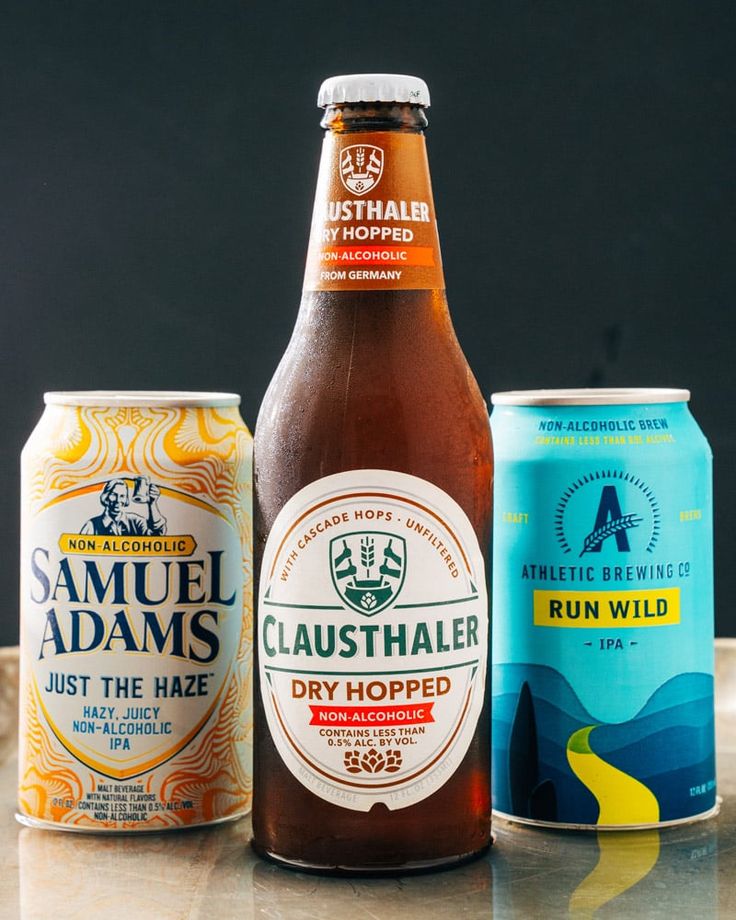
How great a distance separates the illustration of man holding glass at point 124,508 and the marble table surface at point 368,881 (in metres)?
0.19

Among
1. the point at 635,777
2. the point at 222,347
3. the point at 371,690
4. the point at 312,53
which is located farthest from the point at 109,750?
the point at 312,53

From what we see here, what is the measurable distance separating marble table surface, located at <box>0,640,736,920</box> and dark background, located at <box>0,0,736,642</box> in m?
0.58

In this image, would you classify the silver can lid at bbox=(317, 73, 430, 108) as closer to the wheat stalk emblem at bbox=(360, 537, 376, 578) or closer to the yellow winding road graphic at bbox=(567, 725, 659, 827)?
the wheat stalk emblem at bbox=(360, 537, 376, 578)

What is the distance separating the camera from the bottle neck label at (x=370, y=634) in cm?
79

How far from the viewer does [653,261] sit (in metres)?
1.39

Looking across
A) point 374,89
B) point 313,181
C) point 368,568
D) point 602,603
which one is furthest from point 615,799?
point 313,181

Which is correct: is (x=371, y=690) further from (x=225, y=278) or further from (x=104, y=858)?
(x=225, y=278)

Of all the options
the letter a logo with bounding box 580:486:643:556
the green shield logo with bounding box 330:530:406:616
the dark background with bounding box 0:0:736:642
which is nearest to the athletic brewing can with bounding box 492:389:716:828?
the letter a logo with bounding box 580:486:643:556

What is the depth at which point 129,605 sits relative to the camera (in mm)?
876

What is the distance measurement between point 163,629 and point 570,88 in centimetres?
74

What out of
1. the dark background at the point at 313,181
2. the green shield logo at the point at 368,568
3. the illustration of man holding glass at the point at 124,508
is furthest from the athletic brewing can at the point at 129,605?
the dark background at the point at 313,181

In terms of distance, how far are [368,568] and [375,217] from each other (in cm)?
20

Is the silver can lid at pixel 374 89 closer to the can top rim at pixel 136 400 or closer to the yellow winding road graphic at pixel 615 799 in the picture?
the can top rim at pixel 136 400

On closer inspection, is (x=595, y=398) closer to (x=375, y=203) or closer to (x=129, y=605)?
(x=375, y=203)
